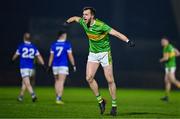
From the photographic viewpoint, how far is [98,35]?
16.8 m

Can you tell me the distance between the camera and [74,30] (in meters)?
35.4

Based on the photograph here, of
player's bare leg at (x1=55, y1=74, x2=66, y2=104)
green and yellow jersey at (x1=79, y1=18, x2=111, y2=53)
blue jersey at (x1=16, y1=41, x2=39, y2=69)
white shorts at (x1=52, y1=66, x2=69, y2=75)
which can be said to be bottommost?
player's bare leg at (x1=55, y1=74, x2=66, y2=104)

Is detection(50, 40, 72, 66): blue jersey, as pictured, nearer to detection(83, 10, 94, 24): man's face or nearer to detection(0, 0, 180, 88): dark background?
detection(83, 10, 94, 24): man's face

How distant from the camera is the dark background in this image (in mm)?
34438

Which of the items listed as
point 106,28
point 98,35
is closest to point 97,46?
point 98,35

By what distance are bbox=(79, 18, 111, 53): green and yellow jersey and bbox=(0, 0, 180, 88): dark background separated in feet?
56.2

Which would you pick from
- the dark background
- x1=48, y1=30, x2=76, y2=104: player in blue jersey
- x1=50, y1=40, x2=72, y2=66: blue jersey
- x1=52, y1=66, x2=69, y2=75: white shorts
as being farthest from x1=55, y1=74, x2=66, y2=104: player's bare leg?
the dark background

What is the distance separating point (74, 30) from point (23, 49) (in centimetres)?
1300

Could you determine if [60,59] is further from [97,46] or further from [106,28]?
[106,28]

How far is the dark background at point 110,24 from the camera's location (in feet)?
113

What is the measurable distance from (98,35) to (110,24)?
1851 centimetres

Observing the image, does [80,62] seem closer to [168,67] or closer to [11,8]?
[11,8]

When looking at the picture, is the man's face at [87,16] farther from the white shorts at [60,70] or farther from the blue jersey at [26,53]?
the blue jersey at [26,53]

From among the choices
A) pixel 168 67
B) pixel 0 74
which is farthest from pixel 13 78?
pixel 168 67
